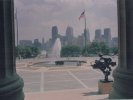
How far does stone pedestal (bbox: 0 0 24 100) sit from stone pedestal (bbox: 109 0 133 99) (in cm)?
289

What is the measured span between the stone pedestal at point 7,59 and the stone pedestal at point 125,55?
2.89 meters

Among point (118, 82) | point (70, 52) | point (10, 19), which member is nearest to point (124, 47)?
point (118, 82)

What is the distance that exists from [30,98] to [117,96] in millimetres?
9079

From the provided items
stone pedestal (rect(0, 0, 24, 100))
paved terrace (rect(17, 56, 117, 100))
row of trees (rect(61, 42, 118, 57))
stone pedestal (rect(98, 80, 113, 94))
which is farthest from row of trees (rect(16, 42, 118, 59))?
stone pedestal (rect(0, 0, 24, 100))

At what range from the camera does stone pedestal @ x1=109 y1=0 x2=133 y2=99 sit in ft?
29.3

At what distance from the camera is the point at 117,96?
9266mm

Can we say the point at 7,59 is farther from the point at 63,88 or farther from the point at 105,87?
the point at 63,88

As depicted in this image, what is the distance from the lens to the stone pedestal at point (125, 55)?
8916 mm

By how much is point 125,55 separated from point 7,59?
3407mm

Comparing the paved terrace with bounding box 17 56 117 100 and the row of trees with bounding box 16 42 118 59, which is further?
the row of trees with bounding box 16 42 118 59

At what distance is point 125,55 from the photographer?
365 inches

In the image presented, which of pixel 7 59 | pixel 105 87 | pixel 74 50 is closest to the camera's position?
pixel 7 59

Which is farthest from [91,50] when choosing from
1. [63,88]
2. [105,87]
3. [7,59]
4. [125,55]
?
[7,59]

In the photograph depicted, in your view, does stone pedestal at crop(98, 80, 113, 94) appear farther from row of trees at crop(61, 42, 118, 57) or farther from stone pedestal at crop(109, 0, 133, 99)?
row of trees at crop(61, 42, 118, 57)
